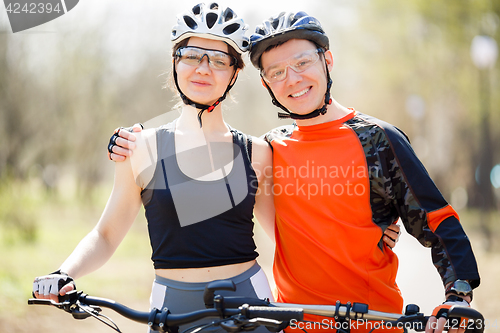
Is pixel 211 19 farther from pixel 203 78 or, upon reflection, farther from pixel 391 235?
pixel 391 235

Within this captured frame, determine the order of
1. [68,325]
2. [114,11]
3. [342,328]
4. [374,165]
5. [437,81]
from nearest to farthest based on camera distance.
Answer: [342,328] → [374,165] → [68,325] → [114,11] → [437,81]

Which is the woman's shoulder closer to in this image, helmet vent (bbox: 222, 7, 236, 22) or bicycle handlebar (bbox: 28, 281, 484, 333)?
helmet vent (bbox: 222, 7, 236, 22)

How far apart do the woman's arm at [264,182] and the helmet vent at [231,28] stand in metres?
0.80

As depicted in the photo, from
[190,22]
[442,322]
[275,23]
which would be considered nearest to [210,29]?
[190,22]

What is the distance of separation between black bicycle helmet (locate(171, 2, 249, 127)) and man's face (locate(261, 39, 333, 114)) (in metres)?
0.25

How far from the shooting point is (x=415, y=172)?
2961 mm

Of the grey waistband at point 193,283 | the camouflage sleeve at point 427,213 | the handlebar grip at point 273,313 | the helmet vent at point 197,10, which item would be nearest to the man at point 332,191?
the camouflage sleeve at point 427,213

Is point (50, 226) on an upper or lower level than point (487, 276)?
upper

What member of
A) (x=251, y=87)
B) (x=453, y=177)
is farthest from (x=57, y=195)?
(x=453, y=177)

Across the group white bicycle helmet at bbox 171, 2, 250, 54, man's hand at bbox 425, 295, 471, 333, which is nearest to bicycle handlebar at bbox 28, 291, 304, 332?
man's hand at bbox 425, 295, 471, 333

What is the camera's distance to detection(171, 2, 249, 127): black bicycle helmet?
10.6 ft

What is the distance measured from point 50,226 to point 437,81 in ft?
58.2

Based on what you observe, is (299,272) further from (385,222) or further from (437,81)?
(437,81)

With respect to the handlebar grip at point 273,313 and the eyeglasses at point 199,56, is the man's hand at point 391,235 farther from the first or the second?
the eyeglasses at point 199,56
